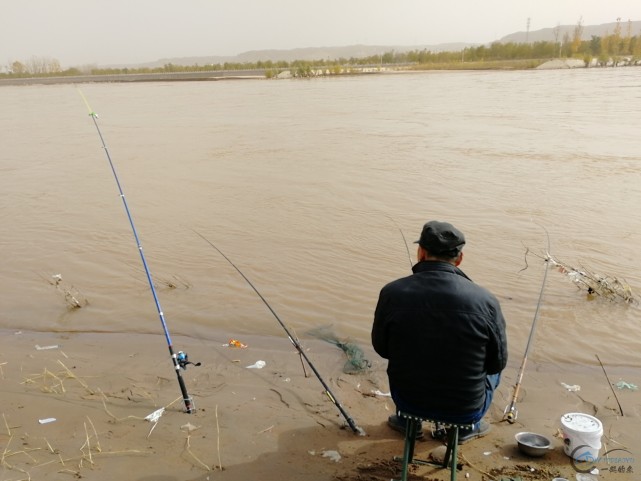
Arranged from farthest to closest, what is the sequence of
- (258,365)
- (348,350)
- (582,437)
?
(348,350)
(258,365)
(582,437)

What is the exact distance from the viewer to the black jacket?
2.43 meters

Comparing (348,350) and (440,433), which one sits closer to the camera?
(440,433)

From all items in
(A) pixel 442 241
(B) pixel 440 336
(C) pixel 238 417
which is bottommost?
(C) pixel 238 417

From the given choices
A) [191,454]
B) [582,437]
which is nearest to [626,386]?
[582,437]

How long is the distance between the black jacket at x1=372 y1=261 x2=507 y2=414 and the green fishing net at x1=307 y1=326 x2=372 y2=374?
1.72 m

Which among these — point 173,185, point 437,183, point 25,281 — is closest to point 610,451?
point 25,281

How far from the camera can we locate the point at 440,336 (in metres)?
2.46

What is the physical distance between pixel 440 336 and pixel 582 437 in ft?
3.90

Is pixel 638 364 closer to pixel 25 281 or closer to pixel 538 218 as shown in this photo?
pixel 538 218

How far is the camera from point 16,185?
432 inches

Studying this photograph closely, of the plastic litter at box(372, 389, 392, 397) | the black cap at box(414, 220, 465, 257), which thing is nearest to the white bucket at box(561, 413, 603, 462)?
the plastic litter at box(372, 389, 392, 397)

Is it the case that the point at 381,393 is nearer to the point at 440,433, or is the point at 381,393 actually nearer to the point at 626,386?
the point at 440,433

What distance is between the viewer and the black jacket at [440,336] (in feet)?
7.97

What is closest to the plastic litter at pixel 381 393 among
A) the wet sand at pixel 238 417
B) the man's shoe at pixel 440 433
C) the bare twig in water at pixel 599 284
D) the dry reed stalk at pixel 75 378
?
the wet sand at pixel 238 417
